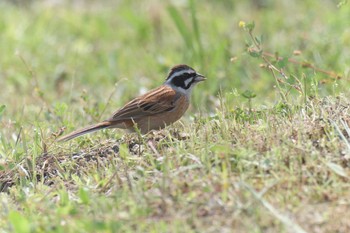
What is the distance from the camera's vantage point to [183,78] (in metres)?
8.05

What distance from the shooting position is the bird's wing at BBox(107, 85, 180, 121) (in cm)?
774

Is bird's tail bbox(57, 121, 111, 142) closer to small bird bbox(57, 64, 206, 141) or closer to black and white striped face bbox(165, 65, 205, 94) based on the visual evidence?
small bird bbox(57, 64, 206, 141)

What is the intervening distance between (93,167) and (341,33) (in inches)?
215

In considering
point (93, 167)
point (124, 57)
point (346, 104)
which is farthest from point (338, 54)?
point (93, 167)

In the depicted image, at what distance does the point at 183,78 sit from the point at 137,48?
4.51 m

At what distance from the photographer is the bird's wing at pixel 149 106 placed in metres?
7.74

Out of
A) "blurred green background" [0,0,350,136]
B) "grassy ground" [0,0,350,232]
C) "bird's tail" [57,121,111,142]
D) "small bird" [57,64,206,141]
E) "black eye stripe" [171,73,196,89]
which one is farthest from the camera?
"blurred green background" [0,0,350,136]

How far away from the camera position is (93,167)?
6324mm

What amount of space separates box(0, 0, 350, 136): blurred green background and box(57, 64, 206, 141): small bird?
57cm

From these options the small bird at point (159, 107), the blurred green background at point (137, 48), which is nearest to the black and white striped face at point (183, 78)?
the small bird at point (159, 107)

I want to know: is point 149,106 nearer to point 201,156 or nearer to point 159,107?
point 159,107

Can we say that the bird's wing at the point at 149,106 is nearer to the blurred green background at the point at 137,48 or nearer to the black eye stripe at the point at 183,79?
the black eye stripe at the point at 183,79

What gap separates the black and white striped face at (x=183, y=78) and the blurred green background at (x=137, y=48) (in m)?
0.76

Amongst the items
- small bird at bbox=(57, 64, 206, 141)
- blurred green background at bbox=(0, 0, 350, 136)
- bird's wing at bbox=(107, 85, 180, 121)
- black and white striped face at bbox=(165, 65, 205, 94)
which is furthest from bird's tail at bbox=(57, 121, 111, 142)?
black and white striped face at bbox=(165, 65, 205, 94)
